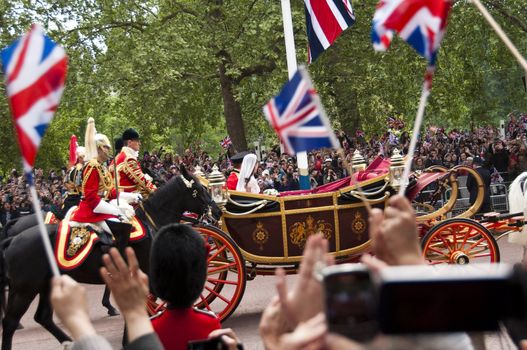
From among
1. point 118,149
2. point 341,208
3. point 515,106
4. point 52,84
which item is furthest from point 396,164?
point 515,106

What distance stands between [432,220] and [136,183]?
128 inches

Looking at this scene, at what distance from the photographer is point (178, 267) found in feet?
11.7

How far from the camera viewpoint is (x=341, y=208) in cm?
914

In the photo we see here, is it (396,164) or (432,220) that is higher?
(396,164)

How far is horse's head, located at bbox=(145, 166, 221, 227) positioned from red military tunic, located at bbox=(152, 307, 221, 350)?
18.2ft

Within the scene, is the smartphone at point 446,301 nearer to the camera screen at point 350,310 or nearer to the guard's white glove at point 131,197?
the camera screen at point 350,310

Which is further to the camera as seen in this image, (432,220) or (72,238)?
(432,220)

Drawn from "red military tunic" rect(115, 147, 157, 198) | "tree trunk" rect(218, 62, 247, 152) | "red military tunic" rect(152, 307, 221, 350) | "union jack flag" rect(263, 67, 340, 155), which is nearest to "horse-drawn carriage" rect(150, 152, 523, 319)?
"red military tunic" rect(115, 147, 157, 198)

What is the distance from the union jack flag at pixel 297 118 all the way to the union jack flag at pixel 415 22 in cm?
61

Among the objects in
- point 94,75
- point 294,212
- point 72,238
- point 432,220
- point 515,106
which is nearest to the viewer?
point 72,238

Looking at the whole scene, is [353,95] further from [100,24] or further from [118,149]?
[118,149]

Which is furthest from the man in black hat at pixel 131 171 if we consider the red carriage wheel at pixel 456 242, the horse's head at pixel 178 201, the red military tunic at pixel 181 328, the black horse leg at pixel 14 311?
the red military tunic at pixel 181 328

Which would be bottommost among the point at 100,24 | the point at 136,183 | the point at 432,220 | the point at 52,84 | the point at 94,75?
the point at 432,220

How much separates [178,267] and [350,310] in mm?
2207
